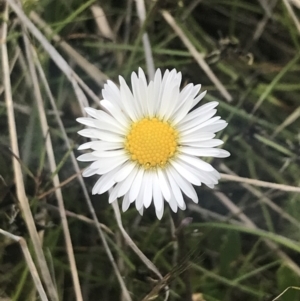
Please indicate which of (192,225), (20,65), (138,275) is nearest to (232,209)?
(192,225)

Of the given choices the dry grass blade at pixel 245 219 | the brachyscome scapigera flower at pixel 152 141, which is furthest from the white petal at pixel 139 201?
the dry grass blade at pixel 245 219

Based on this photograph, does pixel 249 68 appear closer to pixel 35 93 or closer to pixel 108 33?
pixel 108 33

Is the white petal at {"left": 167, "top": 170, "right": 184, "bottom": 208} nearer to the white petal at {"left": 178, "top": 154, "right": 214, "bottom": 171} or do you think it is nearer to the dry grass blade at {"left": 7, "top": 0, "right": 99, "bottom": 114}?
the white petal at {"left": 178, "top": 154, "right": 214, "bottom": 171}

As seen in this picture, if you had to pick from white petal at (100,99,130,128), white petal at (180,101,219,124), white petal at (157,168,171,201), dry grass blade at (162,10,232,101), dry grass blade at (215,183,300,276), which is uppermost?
dry grass blade at (162,10,232,101)

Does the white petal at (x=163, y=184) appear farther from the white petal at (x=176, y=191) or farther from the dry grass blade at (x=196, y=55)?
the dry grass blade at (x=196, y=55)

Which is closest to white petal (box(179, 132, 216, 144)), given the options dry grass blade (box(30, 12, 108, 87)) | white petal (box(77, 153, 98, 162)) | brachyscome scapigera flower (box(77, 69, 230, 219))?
brachyscome scapigera flower (box(77, 69, 230, 219))

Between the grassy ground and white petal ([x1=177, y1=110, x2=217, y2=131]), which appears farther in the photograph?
the grassy ground

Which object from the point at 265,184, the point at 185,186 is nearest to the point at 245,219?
the point at 265,184

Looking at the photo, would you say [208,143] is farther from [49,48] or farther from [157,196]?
[49,48]
